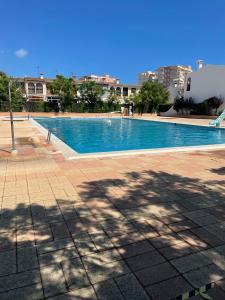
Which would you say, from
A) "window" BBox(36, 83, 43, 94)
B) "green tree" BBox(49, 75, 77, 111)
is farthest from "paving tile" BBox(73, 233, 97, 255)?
"window" BBox(36, 83, 43, 94)

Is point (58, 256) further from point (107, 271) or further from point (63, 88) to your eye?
point (63, 88)

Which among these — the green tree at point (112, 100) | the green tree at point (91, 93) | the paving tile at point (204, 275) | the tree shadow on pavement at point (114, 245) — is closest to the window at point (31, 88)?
the green tree at point (91, 93)

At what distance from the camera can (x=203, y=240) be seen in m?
2.85

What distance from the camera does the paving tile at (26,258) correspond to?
2.33m

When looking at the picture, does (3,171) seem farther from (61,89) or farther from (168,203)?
(61,89)

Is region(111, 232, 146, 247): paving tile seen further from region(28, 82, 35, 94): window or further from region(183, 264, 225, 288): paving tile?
region(28, 82, 35, 94): window

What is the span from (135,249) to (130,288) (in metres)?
0.59

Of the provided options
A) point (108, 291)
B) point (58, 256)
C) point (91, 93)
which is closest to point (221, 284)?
point (108, 291)

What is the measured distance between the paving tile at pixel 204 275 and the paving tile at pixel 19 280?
4.54 feet

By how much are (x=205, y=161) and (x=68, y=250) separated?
543cm

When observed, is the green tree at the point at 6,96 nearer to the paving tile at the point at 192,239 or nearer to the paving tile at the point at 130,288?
the paving tile at the point at 192,239

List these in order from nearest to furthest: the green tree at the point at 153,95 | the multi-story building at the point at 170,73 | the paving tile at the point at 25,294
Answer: the paving tile at the point at 25,294, the green tree at the point at 153,95, the multi-story building at the point at 170,73

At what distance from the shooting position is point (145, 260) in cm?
245

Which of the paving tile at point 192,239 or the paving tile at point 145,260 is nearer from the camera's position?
the paving tile at point 145,260
